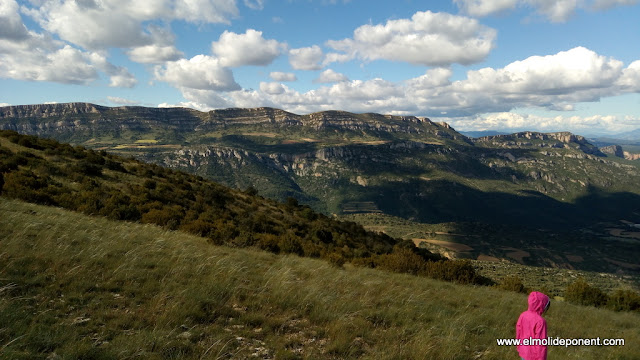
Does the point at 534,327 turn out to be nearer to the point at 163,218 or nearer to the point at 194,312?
the point at 194,312

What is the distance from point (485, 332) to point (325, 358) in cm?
500

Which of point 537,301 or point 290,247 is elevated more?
point 537,301

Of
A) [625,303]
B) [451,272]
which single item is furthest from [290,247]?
[625,303]

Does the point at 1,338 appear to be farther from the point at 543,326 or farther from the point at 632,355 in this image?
the point at 632,355

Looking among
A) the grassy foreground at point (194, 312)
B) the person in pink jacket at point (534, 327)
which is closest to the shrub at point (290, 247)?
the grassy foreground at point (194, 312)

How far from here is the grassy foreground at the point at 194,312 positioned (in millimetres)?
4609

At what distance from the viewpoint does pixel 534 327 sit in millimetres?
5453

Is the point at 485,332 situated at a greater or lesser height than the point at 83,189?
lesser

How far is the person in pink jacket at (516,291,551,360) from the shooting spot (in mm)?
5359

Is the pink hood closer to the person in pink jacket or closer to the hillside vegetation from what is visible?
the person in pink jacket

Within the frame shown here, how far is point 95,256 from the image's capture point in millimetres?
7504

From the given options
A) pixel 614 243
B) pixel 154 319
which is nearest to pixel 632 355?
pixel 154 319

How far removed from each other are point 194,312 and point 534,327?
252 inches

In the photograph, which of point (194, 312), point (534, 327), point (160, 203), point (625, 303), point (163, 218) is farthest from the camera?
point (160, 203)
